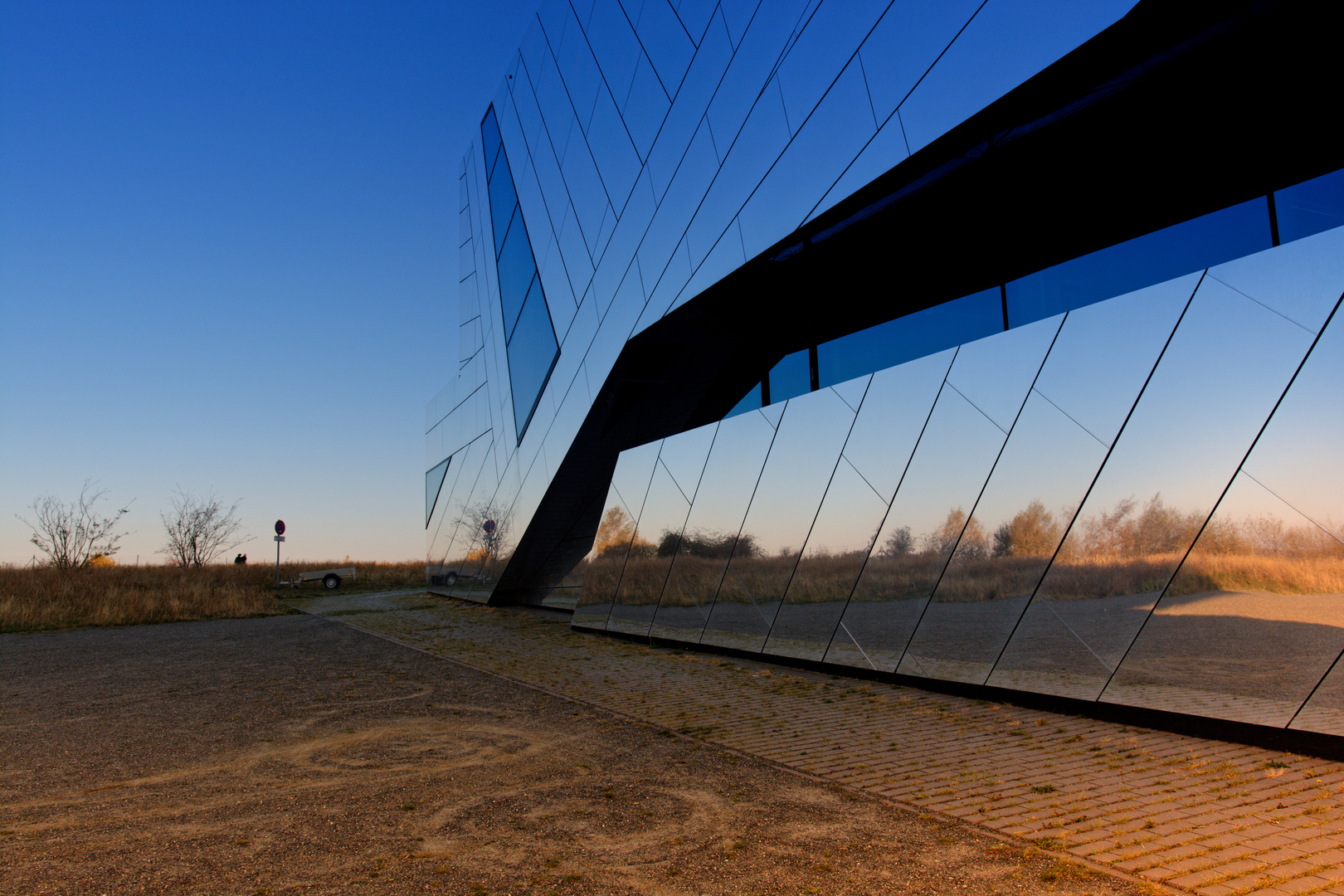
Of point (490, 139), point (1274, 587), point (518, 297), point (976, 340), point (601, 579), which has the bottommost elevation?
point (601, 579)

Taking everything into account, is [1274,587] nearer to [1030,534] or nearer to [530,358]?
[1030,534]

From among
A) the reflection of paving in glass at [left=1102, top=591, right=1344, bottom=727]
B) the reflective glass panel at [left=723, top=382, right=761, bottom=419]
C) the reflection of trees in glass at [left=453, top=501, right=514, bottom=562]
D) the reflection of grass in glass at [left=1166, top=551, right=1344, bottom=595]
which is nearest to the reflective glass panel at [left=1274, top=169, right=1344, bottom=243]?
the reflection of grass in glass at [left=1166, top=551, right=1344, bottom=595]

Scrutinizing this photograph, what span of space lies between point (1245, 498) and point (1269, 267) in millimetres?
1684

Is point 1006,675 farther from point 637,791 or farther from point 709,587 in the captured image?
point 709,587

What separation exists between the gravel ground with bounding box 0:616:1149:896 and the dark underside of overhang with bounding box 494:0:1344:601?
19.4ft

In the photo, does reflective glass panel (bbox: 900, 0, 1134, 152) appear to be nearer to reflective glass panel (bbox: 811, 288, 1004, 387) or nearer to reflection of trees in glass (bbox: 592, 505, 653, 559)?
reflective glass panel (bbox: 811, 288, 1004, 387)

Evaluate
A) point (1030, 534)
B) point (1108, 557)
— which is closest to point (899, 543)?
point (1030, 534)

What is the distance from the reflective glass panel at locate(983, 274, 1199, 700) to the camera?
6.66 meters

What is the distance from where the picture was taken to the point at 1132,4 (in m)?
5.94

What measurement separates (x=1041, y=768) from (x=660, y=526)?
8.23m

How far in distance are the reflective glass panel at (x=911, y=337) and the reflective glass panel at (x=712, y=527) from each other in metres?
1.67

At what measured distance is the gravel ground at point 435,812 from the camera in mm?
3680

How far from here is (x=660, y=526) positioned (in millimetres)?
13039

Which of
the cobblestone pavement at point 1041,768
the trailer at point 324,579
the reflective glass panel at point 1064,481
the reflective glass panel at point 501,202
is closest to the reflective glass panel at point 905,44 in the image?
the reflective glass panel at point 1064,481
